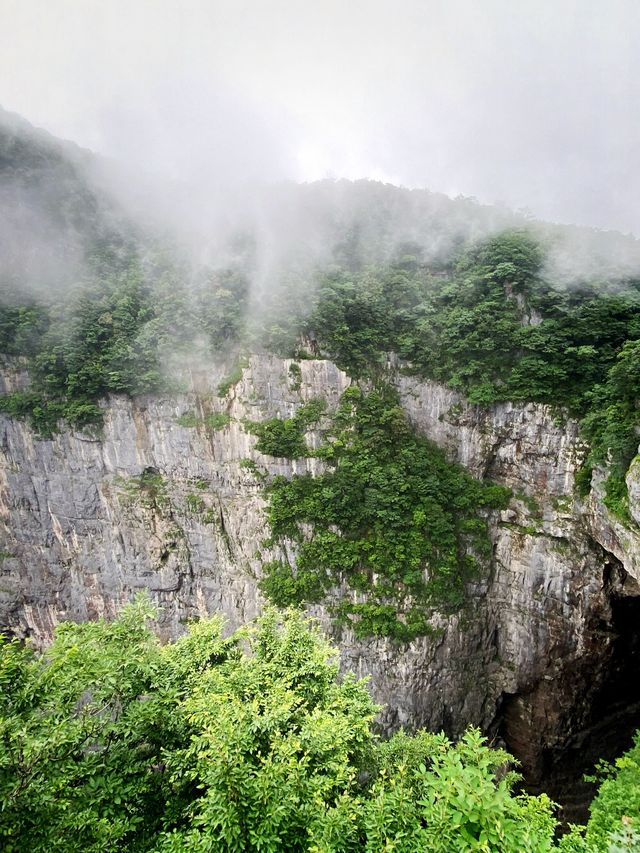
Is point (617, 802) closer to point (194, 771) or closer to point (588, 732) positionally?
point (194, 771)

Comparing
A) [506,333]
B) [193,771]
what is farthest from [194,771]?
[506,333]

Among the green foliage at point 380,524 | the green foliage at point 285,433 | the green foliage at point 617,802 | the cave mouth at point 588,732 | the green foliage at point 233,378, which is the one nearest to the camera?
the green foliage at point 617,802

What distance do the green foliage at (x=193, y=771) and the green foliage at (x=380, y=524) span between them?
11594mm

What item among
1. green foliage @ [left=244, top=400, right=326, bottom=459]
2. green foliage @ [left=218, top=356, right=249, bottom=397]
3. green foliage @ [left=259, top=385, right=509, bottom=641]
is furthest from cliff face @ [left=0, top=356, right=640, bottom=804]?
green foliage @ [left=259, top=385, right=509, bottom=641]

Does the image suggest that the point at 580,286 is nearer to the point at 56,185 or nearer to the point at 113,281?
the point at 113,281

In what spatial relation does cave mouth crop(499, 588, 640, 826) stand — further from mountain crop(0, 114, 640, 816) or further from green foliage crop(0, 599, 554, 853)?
green foliage crop(0, 599, 554, 853)

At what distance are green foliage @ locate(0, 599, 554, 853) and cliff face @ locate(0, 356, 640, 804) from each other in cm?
1336

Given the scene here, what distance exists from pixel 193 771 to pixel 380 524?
15380 mm

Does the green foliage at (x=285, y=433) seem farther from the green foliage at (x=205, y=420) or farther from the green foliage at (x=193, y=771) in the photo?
the green foliage at (x=193, y=771)

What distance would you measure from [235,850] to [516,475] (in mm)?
19865

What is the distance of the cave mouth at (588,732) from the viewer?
19.2m

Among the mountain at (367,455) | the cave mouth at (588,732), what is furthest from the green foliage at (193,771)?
the cave mouth at (588,732)

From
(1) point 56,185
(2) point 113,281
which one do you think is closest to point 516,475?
(2) point 113,281

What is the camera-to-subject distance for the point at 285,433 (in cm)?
2200
